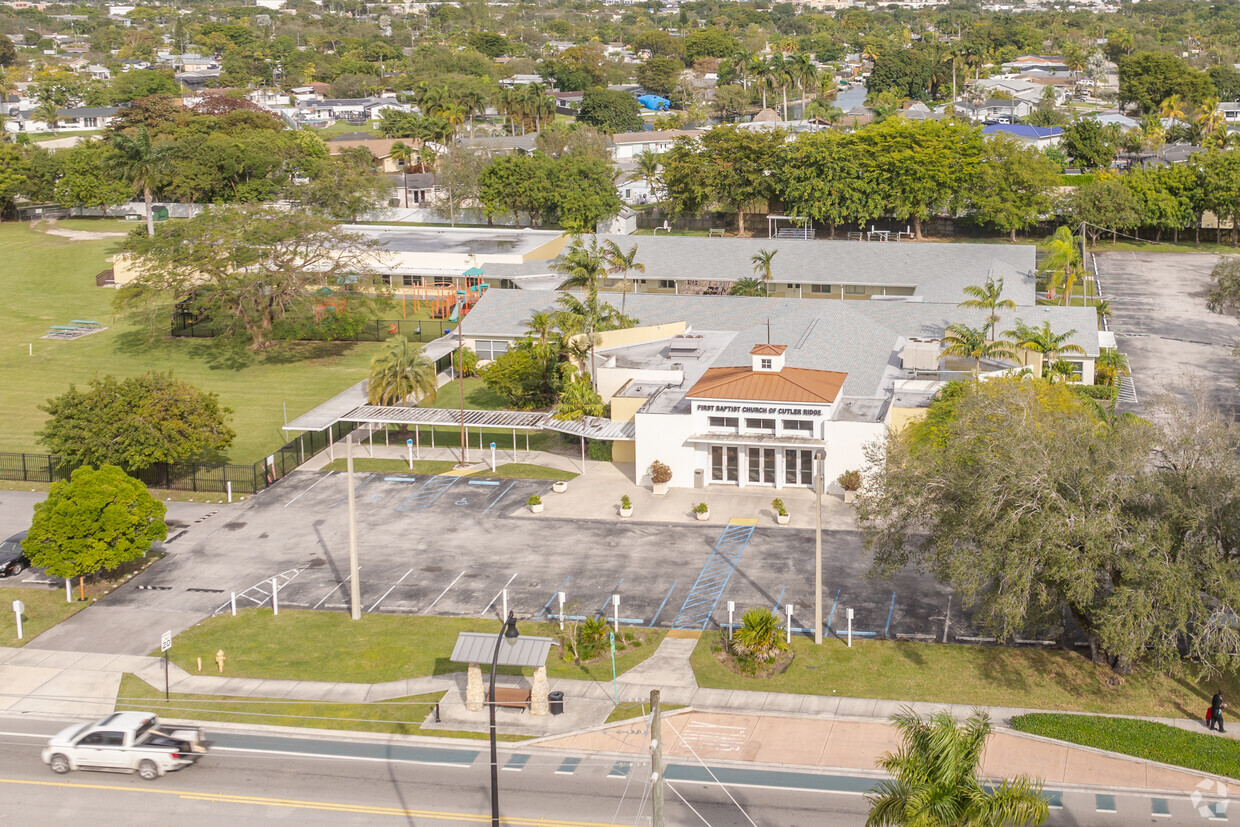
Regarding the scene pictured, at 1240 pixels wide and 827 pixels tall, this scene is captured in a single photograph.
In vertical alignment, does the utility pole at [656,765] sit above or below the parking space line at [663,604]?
above

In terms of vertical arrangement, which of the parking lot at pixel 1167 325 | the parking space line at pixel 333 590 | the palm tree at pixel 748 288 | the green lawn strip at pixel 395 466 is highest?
the palm tree at pixel 748 288

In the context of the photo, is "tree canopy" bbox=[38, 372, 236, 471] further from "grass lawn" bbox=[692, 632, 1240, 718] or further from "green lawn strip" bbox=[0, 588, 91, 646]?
"grass lawn" bbox=[692, 632, 1240, 718]

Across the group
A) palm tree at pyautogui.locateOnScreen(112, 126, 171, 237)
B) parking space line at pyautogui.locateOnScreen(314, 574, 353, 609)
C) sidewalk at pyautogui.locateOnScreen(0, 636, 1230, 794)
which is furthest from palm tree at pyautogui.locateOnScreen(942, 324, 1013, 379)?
palm tree at pyautogui.locateOnScreen(112, 126, 171, 237)

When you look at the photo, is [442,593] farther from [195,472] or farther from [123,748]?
[195,472]

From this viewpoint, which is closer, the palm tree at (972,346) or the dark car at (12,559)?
the dark car at (12,559)

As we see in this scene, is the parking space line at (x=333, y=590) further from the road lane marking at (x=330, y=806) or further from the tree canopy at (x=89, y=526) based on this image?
the road lane marking at (x=330, y=806)

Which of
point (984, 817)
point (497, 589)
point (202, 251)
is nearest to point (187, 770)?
point (497, 589)

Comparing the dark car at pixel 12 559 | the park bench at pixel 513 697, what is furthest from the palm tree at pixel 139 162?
the park bench at pixel 513 697

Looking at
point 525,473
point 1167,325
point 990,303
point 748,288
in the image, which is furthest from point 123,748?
point 1167,325
